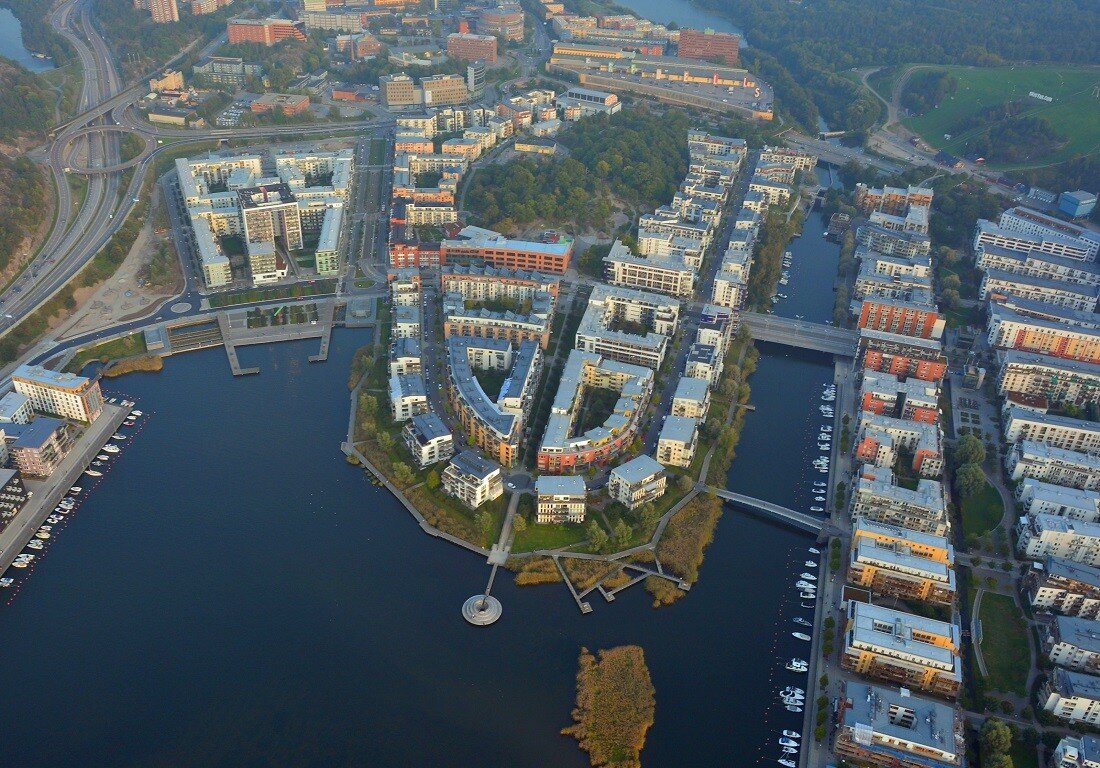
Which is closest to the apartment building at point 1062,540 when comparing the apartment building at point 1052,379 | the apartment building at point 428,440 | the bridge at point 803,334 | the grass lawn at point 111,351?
the apartment building at point 1052,379

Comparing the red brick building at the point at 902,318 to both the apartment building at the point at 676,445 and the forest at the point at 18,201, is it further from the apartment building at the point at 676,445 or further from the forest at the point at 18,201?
the forest at the point at 18,201

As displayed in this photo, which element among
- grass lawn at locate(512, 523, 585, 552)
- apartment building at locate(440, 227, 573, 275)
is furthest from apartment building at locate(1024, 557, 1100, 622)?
apartment building at locate(440, 227, 573, 275)

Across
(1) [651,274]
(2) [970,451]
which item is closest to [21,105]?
(1) [651,274]

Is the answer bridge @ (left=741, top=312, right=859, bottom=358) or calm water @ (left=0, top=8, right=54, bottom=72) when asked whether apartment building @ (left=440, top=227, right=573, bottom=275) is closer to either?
bridge @ (left=741, top=312, right=859, bottom=358)

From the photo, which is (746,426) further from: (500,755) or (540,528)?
(500,755)

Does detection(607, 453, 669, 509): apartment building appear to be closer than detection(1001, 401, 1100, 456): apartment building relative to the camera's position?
Yes

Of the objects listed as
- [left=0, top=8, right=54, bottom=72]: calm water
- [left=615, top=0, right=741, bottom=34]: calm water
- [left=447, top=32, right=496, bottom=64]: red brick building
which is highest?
[left=615, top=0, right=741, bottom=34]: calm water

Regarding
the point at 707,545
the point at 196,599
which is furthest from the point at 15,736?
the point at 707,545

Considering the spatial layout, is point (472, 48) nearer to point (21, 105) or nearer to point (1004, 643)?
point (21, 105)
